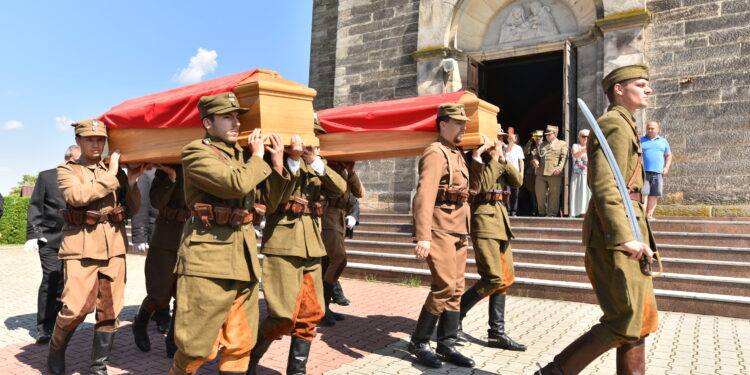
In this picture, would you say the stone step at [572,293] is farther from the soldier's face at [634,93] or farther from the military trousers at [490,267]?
the soldier's face at [634,93]

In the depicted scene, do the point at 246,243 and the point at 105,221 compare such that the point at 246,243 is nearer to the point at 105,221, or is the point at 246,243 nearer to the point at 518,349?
the point at 105,221

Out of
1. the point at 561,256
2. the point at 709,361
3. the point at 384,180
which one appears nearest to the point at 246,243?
the point at 709,361

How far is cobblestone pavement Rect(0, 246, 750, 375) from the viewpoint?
419 cm

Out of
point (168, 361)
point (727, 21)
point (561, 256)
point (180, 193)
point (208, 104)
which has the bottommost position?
point (168, 361)

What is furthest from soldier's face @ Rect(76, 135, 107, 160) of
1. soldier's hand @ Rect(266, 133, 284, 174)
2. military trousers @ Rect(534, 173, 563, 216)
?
military trousers @ Rect(534, 173, 563, 216)

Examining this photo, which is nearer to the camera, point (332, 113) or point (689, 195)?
point (332, 113)

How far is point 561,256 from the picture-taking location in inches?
300

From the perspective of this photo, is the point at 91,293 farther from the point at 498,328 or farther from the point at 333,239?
the point at 498,328

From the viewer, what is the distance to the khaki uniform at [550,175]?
9836 millimetres

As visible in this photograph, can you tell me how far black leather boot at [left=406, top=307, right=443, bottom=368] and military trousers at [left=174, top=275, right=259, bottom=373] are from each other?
60.3 inches

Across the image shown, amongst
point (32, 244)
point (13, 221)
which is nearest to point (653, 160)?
point (32, 244)

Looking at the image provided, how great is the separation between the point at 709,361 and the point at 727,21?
7024 mm

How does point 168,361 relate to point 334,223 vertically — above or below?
below

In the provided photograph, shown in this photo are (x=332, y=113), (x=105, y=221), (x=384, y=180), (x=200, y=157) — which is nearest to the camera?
(x=200, y=157)
